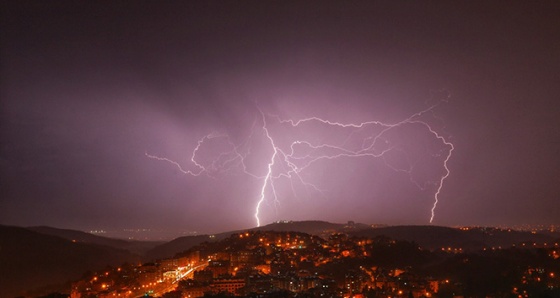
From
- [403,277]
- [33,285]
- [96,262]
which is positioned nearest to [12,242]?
[96,262]

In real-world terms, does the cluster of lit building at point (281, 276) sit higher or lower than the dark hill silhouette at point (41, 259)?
lower

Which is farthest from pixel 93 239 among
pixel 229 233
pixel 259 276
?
pixel 259 276

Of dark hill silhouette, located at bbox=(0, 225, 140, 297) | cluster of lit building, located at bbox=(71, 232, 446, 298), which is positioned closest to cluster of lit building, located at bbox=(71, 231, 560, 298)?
cluster of lit building, located at bbox=(71, 232, 446, 298)

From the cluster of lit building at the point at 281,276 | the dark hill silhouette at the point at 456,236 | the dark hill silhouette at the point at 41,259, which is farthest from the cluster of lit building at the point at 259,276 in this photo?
the dark hill silhouette at the point at 456,236

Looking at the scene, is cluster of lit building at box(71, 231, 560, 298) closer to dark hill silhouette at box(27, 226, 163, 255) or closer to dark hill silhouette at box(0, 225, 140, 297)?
dark hill silhouette at box(0, 225, 140, 297)

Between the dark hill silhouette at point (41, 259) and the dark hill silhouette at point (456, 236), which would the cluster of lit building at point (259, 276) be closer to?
the dark hill silhouette at point (41, 259)

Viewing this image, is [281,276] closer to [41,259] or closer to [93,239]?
[41,259]

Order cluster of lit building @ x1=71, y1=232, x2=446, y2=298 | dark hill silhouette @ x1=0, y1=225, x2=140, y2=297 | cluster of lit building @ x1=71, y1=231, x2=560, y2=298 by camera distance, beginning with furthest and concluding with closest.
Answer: dark hill silhouette @ x1=0, y1=225, x2=140, y2=297 → cluster of lit building @ x1=71, y1=232, x2=446, y2=298 → cluster of lit building @ x1=71, y1=231, x2=560, y2=298

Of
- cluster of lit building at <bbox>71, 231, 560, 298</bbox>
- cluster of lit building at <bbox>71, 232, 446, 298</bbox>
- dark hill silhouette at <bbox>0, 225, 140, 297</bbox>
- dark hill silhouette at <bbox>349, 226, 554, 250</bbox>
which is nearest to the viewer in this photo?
cluster of lit building at <bbox>71, 231, 560, 298</bbox>

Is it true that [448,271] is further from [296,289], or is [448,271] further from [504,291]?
[296,289]
